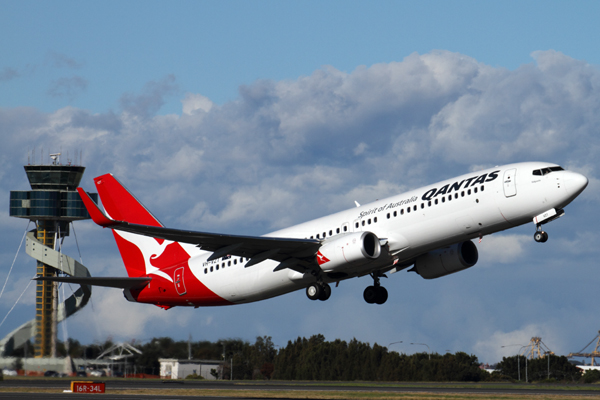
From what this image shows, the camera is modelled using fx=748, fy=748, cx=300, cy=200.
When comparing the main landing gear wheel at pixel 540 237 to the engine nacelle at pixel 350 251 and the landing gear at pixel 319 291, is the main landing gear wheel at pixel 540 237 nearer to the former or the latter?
the engine nacelle at pixel 350 251

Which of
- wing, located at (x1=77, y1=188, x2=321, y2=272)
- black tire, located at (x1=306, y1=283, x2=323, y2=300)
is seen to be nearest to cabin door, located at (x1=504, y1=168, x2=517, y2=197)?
wing, located at (x1=77, y1=188, x2=321, y2=272)

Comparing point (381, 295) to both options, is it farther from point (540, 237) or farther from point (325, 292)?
point (540, 237)

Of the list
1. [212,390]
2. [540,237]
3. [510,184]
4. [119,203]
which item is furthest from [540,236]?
[119,203]

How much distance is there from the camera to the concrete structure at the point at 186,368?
71281 millimetres

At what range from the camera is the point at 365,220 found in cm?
3981

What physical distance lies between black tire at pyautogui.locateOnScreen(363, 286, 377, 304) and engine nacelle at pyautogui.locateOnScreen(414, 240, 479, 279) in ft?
12.0

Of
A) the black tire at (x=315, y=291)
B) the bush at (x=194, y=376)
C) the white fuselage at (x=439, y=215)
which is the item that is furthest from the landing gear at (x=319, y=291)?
the bush at (x=194, y=376)

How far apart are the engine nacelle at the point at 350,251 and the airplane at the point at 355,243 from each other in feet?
0.17

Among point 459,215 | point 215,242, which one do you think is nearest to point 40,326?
point 215,242

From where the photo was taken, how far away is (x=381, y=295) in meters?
45.6

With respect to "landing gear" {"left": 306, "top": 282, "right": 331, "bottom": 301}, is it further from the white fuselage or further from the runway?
the runway

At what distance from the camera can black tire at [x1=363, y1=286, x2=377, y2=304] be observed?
1794 inches

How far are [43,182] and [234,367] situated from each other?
2057 inches

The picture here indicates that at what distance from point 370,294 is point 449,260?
568 centimetres
